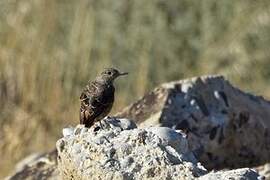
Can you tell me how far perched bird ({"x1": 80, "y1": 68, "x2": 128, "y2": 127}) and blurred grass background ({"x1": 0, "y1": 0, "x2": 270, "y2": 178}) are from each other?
11.6ft

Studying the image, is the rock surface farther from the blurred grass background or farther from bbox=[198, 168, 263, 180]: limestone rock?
the blurred grass background

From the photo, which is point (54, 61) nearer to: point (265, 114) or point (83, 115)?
point (265, 114)

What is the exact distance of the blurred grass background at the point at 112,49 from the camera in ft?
35.2

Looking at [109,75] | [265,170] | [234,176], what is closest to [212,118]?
[265,170]

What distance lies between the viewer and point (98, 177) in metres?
4.98

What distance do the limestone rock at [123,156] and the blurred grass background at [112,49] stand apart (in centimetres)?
507

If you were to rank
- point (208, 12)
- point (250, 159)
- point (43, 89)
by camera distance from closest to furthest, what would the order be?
point (250, 159), point (43, 89), point (208, 12)

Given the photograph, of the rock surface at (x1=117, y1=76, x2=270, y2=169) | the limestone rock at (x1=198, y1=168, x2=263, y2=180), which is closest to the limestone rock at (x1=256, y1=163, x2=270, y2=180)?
the rock surface at (x1=117, y1=76, x2=270, y2=169)

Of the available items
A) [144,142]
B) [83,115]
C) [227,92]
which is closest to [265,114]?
[227,92]

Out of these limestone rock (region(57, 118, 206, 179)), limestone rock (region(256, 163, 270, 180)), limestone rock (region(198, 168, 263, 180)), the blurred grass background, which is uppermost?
the blurred grass background

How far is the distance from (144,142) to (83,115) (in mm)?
1324

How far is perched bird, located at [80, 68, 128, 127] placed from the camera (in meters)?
6.28

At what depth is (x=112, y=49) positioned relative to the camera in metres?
13.4

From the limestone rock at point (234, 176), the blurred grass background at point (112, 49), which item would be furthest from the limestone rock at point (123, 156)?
the blurred grass background at point (112, 49)
